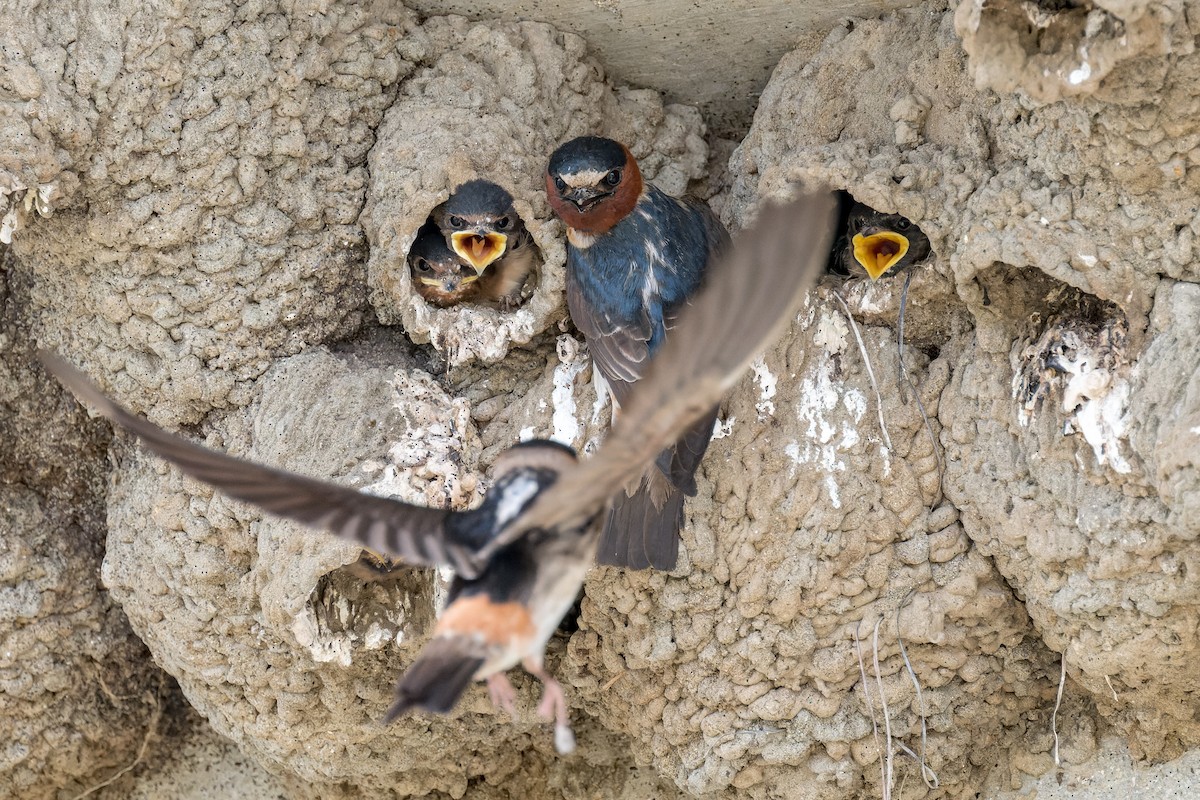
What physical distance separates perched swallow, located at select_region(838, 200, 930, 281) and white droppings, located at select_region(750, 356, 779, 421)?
1.06 ft

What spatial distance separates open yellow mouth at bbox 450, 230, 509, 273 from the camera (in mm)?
4266

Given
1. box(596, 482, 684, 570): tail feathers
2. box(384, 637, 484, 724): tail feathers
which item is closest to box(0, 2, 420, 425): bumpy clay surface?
box(596, 482, 684, 570): tail feathers

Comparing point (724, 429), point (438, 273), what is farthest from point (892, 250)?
point (438, 273)

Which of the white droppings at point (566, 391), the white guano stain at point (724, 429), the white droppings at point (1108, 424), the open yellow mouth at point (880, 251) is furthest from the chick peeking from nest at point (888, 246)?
the white droppings at point (566, 391)

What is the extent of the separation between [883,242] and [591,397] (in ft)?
2.66

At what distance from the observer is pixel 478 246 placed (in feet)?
14.0

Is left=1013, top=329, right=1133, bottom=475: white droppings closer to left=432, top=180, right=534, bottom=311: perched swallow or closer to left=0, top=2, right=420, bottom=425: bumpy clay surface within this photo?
left=432, top=180, right=534, bottom=311: perched swallow

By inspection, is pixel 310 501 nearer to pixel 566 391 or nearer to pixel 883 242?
pixel 566 391

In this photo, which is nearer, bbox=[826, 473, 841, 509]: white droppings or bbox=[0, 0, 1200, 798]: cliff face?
bbox=[0, 0, 1200, 798]: cliff face

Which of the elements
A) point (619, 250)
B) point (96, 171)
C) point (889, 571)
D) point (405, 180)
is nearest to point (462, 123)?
point (405, 180)

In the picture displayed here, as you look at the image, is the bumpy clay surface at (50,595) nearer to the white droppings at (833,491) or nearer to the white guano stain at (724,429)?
the white guano stain at (724,429)

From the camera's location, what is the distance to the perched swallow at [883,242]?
396 cm

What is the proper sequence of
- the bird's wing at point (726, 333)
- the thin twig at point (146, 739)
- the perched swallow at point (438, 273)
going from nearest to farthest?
1. the bird's wing at point (726, 333)
2. the perched swallow at point (438, 273)
3. the thin twig at point (146, 739)

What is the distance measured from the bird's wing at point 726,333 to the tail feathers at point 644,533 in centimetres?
106
